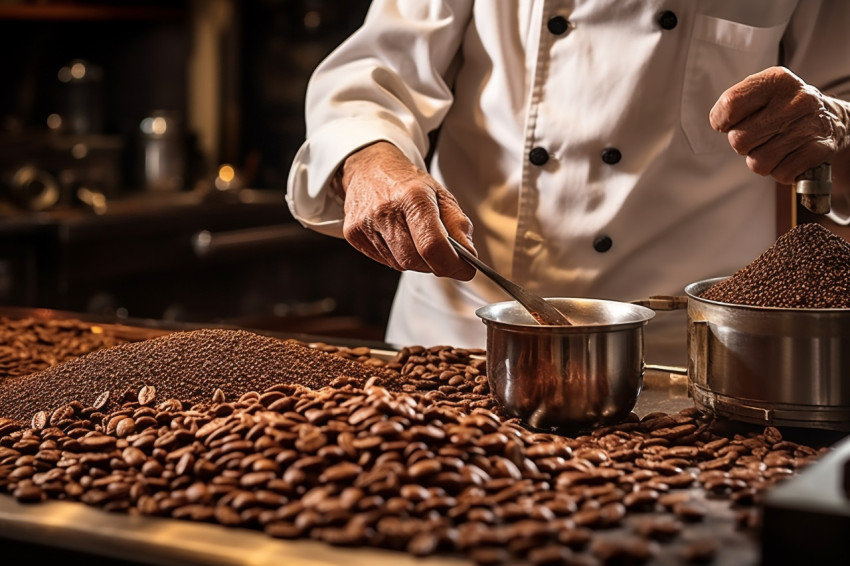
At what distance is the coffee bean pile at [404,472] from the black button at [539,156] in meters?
0.63

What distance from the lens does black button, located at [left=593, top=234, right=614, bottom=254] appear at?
176cm

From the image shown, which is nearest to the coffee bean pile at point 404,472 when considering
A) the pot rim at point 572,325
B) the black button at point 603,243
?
the pot rim at point 572,325

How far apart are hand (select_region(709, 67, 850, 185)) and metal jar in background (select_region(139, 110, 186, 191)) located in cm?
327

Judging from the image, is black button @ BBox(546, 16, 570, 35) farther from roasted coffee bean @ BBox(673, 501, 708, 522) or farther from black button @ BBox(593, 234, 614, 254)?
roasted coffee bean @ BBox(673, 501, 708, 522)

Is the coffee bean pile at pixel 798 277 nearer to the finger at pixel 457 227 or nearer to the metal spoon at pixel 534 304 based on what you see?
the metal spoon at pixel 534 304

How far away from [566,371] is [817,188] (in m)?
0.42

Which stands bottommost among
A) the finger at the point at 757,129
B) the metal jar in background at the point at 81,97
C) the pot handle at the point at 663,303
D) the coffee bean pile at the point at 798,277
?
the pot handle at the point at 663,303

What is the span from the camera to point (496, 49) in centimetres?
183

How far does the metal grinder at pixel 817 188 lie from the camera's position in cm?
132

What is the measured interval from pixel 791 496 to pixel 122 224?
2960 millimetres

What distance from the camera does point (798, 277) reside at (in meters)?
1.23

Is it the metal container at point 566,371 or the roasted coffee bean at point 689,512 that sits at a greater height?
the metal container at point 566,371

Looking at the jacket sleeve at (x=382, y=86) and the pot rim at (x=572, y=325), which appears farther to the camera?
the jacket sleeve at (x=382, y=86)

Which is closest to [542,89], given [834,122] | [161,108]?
[834,122]
